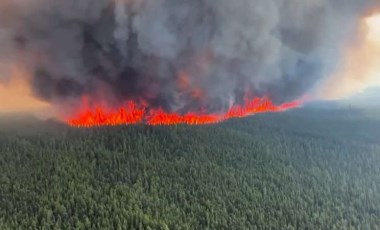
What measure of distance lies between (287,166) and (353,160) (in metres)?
10.2

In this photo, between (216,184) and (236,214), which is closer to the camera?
(236,214)

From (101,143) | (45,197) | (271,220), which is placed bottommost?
(271,220)

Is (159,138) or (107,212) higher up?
(159,138)

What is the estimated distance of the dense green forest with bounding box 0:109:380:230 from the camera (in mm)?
64312

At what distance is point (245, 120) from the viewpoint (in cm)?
10212

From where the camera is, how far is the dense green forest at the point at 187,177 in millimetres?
64312

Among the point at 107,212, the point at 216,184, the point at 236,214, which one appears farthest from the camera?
the point at 216,184

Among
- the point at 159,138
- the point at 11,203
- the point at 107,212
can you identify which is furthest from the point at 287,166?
the point at 11,203

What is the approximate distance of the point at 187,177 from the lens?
77.1 metres

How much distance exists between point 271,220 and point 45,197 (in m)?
22.1

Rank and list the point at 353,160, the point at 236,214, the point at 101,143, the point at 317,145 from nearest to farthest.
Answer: the point at 236,214, the point at 101,143, the point at 353,160, the point at 317,145

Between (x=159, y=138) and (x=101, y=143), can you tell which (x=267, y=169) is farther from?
(x=101, y=143)

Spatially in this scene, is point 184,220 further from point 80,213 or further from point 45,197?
point 45,197

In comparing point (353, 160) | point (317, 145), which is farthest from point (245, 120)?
point (353, 160)
